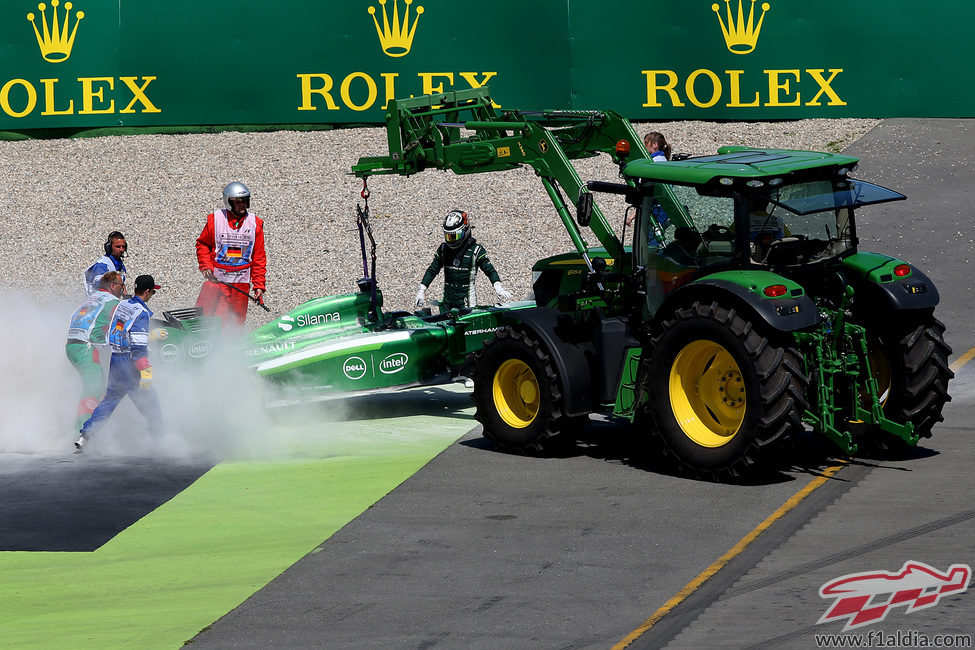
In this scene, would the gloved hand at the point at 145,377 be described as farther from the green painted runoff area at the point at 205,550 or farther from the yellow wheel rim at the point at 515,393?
the yellow wheel rim at the point at 515,393

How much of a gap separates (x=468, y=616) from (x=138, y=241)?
1359cm

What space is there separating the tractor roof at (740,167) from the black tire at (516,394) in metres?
1.55

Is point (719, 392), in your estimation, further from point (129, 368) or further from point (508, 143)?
point (129, 368)

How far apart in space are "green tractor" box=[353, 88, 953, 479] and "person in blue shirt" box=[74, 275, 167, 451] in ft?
8.65

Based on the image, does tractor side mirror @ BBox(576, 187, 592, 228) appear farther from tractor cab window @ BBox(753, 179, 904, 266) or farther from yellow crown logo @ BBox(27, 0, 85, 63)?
yellow crown logo @ BBox(27, 0, 85, 63)

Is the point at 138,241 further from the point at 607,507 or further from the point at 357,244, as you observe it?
the point at 607,507

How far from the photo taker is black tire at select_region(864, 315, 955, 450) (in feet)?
31.7

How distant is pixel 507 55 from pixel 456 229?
9.13 m

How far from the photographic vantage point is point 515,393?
35.2ft

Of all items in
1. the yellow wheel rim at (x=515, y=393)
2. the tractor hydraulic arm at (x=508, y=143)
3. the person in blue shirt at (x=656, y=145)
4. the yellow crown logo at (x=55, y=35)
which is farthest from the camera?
the yellow crown logo at (x=55, y=35)

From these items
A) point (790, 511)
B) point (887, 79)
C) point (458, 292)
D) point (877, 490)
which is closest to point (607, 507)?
point (790, 511)

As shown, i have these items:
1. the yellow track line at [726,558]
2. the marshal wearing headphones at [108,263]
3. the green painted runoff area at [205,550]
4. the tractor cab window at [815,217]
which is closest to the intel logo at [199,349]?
the green painted runoff area at [205,550]

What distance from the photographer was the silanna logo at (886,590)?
690cm

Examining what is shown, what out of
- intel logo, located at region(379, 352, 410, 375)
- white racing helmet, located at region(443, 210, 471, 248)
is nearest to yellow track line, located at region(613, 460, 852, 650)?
intel logo, located at region(379, 352, 410, 375)
